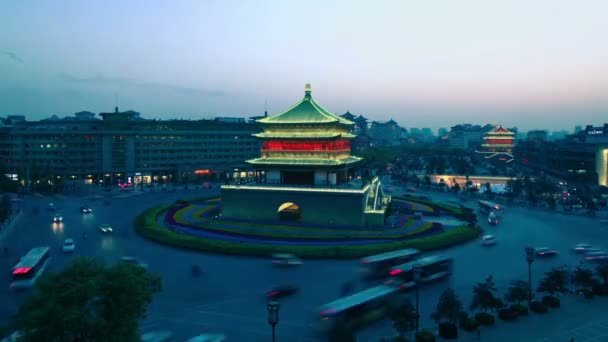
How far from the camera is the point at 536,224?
166 ft

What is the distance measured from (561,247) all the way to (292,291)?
87.7 feet

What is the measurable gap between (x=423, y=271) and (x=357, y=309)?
780 cm

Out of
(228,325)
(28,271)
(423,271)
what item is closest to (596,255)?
(423,271)

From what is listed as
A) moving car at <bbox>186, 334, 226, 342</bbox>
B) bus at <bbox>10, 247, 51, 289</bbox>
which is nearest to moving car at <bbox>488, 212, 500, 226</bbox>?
moving car at <bbox>186, 334, 226, 342</bbox>

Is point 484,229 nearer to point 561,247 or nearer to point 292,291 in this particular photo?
point 561,247

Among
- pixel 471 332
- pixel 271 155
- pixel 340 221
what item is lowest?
pixel 471 332

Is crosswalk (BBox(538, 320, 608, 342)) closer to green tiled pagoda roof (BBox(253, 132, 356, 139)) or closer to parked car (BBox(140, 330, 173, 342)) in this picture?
parked car (BBox(140, 330, 173, 342))

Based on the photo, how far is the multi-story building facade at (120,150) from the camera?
8525cm

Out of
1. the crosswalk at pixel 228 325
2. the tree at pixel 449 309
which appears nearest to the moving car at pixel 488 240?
the tree at pixel 449 309

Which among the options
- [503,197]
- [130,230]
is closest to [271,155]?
[130,230]

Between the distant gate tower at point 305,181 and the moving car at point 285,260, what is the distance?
471 inches

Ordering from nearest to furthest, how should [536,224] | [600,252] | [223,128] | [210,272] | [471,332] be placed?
[471,332]
[210,272]
[600,252]
[536,224]
[223,128]

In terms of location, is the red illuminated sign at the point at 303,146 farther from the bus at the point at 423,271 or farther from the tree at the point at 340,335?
the tree at the point at 340,335

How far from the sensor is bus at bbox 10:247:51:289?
1116 inches
